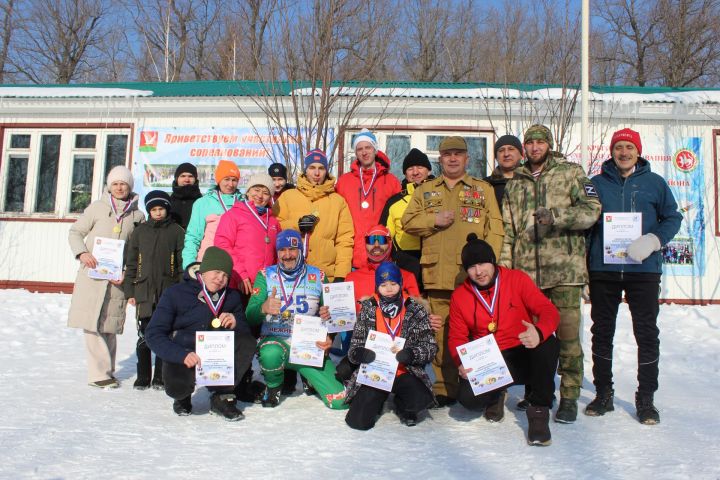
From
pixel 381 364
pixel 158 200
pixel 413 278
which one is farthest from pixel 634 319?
pixel 158 200

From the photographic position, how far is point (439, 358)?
4.55 metres

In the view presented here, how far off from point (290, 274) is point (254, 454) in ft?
5.35

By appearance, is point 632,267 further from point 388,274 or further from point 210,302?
point 210,302

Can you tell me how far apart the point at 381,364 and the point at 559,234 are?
5.57 feet

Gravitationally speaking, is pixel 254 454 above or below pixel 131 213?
below

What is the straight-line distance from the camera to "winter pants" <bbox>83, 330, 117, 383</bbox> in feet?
16.6

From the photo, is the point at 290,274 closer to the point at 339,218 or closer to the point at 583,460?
the point at 339,218

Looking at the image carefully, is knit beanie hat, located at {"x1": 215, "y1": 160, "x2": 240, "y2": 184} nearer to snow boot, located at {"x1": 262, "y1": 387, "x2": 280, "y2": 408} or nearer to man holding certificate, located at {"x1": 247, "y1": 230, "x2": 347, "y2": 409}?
man holding certificate, located at {"x1": 247, "y1": 230, "x2": 347, "y2": 409}

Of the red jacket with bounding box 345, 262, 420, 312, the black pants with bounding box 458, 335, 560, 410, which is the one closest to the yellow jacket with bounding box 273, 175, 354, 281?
the red jacket with bounding box 345, 262, 420, 312

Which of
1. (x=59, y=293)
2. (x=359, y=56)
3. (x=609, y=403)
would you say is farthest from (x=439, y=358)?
(x=59, y=293)

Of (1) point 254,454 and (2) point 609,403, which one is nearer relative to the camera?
(1) point 254,454

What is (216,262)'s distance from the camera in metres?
4.25

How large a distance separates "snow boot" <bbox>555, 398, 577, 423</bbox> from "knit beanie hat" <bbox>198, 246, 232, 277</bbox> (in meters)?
2.73

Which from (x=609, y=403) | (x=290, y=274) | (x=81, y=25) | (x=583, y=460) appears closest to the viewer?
(x=583, y=460)
